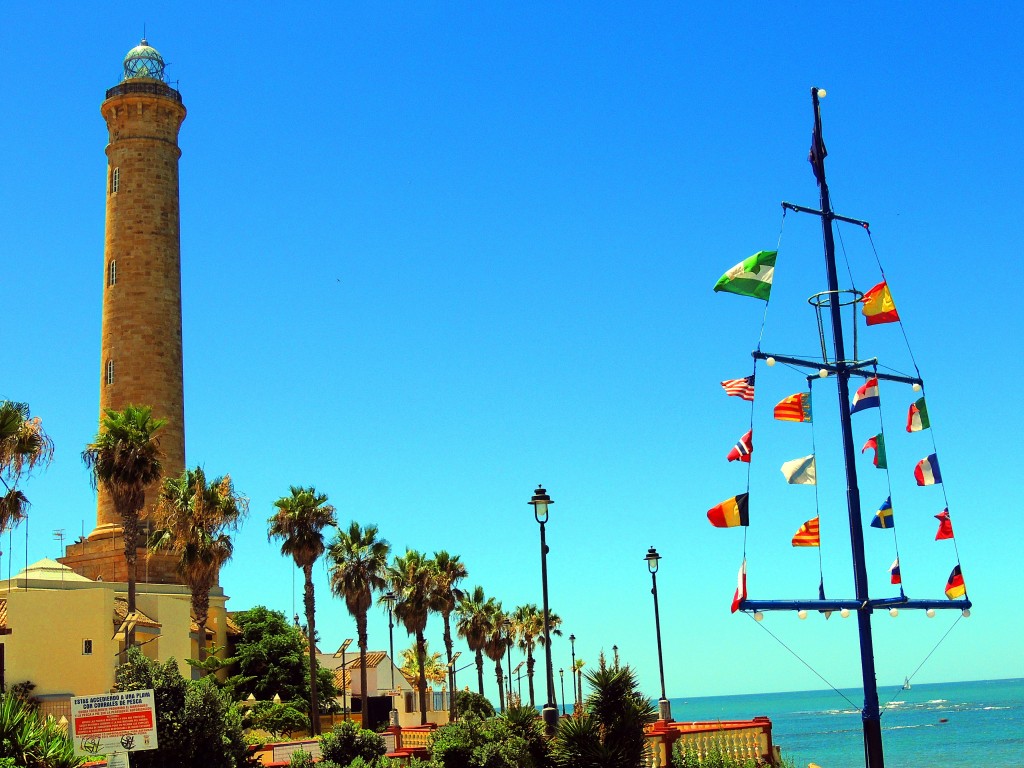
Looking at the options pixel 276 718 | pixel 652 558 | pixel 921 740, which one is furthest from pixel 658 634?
pixel 921 740

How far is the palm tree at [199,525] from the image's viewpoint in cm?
4278

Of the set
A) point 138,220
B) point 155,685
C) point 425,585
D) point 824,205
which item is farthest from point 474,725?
point 138,220

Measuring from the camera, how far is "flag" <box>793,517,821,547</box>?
1966cm

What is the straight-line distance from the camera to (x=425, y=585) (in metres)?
56.2

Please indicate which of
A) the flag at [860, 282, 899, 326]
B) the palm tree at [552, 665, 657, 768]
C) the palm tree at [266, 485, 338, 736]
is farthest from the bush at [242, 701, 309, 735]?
the flag at [860, 282, 899, 326]

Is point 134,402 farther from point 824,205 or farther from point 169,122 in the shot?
point 824,205

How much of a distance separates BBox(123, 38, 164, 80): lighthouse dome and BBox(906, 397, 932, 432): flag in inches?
2027

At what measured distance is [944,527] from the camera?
2042cm

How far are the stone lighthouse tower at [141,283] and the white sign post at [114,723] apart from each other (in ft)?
139

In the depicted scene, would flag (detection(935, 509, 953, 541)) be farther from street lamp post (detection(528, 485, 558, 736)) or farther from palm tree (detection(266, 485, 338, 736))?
palm tree (detection(266, 485, 338, 736))

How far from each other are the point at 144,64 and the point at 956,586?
180 feet

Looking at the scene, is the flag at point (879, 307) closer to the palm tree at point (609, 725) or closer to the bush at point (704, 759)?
the palm tree at point (609, 725)

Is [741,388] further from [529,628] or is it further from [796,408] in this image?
[529,628]

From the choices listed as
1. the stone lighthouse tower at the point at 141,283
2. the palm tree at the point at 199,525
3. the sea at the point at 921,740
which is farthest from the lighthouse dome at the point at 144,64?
the sea at the point at 921,740
